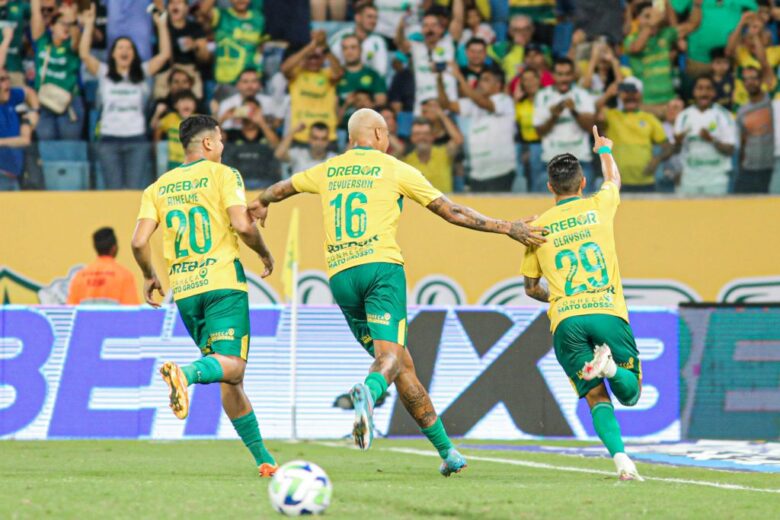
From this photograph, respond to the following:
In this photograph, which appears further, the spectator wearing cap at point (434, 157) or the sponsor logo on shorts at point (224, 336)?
the spectator wearing cap at point (434, 157)

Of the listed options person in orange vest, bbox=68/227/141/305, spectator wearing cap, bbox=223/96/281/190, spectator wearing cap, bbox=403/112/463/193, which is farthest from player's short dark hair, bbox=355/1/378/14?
person in orange vest, bbox=68/227/141/305

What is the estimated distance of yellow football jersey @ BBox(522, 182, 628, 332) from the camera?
8.20 m

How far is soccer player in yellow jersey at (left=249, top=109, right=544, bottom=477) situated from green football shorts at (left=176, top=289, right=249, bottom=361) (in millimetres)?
626

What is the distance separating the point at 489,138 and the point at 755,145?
127 inches

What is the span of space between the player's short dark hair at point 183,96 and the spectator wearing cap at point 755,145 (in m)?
6.81

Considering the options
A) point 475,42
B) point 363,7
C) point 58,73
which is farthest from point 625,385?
point 58,73

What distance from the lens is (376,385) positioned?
7.34m

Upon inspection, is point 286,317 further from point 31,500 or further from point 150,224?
point 31,500

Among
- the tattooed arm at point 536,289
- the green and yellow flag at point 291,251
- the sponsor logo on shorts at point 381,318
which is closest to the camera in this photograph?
the sponsor logo on shorts at point 381,318

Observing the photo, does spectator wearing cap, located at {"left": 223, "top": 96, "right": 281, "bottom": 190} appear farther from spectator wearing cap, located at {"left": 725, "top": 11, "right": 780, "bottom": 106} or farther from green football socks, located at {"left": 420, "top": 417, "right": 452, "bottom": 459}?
green football socks, located at {"left": 420, "top": 417, "right": 452, "bottom": 459}

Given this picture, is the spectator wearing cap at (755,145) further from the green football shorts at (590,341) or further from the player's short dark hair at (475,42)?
the green football shorts at (590,341)

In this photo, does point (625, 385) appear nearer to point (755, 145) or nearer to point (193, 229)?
point (193, 229)

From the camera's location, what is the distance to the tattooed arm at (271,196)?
856 cm

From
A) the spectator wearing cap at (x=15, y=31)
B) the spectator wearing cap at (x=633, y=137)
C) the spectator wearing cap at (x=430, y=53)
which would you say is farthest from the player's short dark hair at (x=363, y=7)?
the spectator wearing cap at (x=15, y=31)
